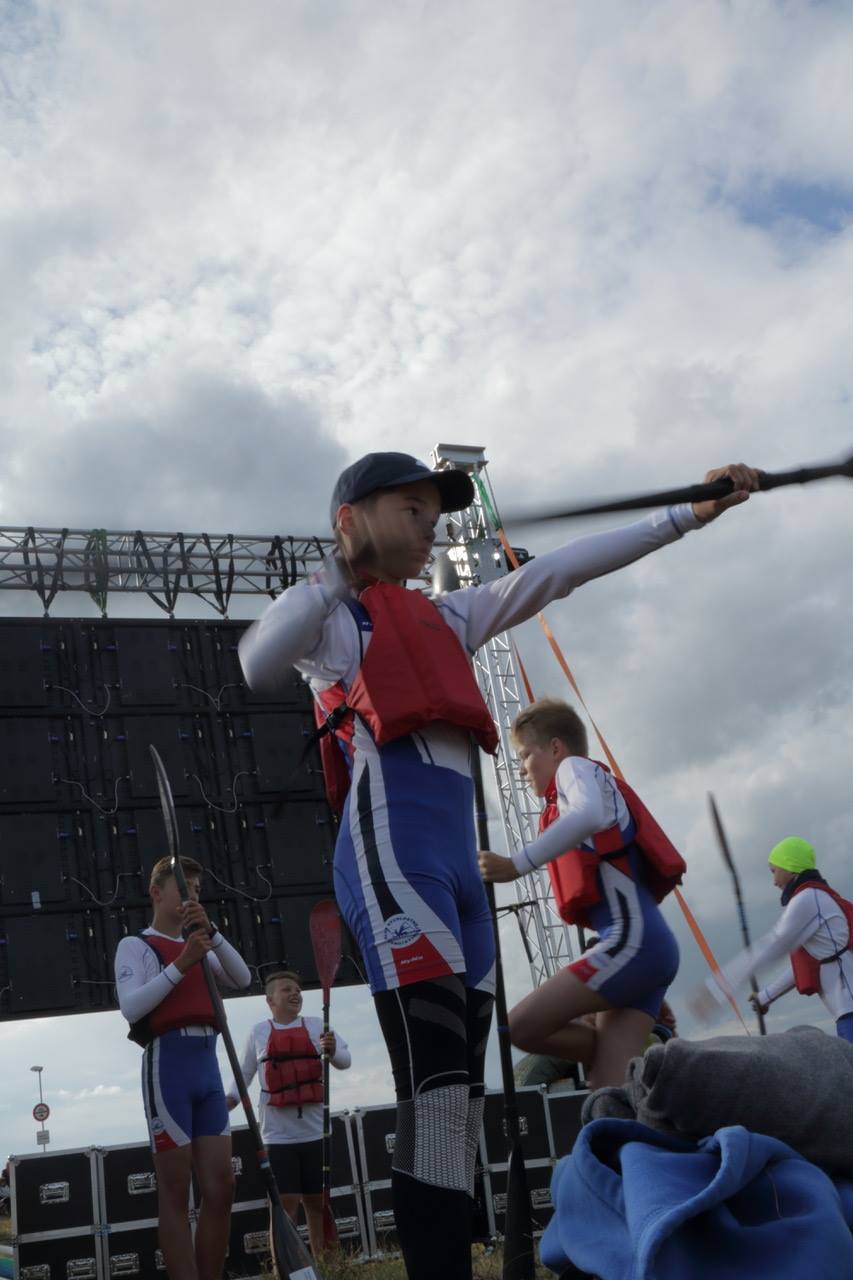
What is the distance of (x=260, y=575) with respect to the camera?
1595 centimetres

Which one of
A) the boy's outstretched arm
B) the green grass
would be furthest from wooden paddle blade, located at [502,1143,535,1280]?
the boy's outstretched arm

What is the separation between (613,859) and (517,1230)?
1091mm

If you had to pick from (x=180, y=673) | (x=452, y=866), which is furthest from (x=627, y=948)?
(x=180, y=673)

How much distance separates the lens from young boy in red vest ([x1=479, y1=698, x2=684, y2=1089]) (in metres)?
3.72

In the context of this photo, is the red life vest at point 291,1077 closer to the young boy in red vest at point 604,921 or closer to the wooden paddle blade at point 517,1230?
the wooden paddle blade at point 517,1230

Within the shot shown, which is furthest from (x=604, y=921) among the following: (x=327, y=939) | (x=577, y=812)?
(x=327, y=939)

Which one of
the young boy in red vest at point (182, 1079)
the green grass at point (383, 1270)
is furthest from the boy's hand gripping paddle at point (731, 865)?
the young boy in red vest at point (182, 1079)

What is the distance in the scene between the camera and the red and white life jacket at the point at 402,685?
2541mm

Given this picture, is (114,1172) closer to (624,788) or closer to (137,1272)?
(137,1272)

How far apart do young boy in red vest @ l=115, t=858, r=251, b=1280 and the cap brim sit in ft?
9.32

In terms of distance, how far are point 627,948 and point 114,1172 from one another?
6319 millimetres

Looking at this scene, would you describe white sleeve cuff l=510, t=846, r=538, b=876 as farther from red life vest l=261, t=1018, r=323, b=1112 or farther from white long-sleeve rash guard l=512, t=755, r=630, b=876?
red life vest l=261, t=1018, r=323, b=1112

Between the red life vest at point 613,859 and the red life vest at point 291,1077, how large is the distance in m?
4.84

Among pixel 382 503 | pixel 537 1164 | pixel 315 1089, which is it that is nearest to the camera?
pixel 382 503
